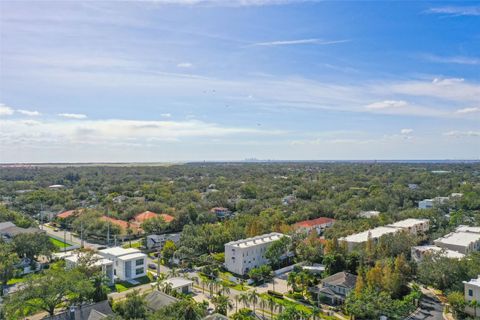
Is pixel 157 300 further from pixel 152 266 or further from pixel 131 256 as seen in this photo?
pixel 152 266

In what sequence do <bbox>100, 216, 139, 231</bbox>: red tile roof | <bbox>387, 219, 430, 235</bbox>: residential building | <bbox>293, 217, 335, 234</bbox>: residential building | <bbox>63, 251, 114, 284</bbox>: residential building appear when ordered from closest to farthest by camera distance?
1. <bbox>63, 251, 114, 284</bbox>: residential building
2. <bbox>387, 219, 430, 235</bbox>: residential building
3. <bbox>293, 217, 335, 234</bbox>: residential building
4. <bbox>100, 216, 139, 231</bbox>: red tile roof

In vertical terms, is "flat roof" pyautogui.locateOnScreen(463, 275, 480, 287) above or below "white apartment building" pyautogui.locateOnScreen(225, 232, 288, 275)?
above

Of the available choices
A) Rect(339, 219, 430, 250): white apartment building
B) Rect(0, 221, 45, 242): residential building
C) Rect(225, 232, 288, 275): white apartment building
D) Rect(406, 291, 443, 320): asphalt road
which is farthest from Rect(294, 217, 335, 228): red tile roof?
Rect(0, 221, 45, 242): residential building

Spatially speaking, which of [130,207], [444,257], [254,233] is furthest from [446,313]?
[130,207]

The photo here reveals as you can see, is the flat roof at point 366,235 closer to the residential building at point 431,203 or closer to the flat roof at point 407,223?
the flat roof at point 407,223

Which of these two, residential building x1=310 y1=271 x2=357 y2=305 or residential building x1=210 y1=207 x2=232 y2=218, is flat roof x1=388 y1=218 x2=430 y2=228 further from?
residential building x1=210 y1=207 x2=232 y2=218

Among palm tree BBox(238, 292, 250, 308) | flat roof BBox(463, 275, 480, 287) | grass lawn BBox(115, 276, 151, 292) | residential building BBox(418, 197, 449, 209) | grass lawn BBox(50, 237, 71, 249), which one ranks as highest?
residential building BBox(418, 197, 449, 209)

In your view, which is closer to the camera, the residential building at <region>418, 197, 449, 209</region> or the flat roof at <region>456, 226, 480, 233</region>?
the flat roof at <region>456, 226, 480, 233</region>
